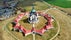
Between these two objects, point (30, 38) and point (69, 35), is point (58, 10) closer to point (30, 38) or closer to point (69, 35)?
point (69, 35)

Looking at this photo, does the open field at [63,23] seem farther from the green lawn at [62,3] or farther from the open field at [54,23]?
the green lawn at [62,3]

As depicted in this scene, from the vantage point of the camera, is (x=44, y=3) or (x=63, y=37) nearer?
(x=63, y=37)

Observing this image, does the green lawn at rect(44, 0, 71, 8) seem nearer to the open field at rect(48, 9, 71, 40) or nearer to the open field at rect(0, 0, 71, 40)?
the open field at rect(0, 0, 71, 40)

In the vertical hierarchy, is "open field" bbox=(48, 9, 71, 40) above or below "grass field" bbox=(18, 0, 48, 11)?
below

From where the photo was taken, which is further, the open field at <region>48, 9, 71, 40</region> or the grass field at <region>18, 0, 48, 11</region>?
the grass field at <region>18, 0, 48, 11</region>

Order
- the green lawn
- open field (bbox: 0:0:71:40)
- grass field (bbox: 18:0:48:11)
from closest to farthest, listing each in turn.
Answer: open field (bbox: 0:0:71:40) < grass field (bbox: 18:0:48:11) < the green lawn

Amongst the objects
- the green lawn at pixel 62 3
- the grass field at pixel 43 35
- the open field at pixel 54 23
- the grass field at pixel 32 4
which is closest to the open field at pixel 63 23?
the open field at pixel 54 23

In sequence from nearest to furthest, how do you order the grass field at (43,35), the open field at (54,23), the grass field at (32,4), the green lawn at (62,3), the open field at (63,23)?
the grass field at (43,35) → the open field at (54,23) → the open field at (63,23) → the grass field at (32,4) → the green lawn at (62,3)

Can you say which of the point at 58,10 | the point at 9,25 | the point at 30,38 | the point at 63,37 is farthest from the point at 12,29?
the point at 58,10

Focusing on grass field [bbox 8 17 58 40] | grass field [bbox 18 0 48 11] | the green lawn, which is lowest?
grass field [bbox 8 17 58 40]

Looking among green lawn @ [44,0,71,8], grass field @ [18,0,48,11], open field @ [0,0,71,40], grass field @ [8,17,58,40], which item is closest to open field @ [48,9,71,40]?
open field @ [0,0,71,40]

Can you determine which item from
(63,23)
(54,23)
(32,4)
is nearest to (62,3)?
(32,4)
